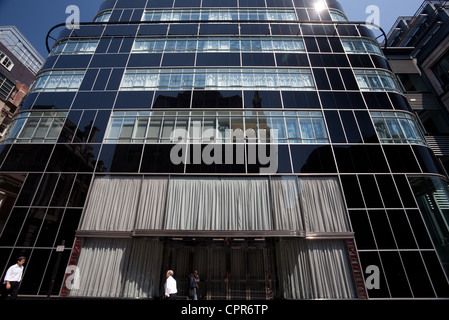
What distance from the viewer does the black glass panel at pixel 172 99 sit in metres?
17.2

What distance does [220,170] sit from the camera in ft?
47.6

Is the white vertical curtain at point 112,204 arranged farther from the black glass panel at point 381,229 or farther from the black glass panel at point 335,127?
the black glass panel at point 381,229

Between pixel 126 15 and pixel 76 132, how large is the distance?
622 inches

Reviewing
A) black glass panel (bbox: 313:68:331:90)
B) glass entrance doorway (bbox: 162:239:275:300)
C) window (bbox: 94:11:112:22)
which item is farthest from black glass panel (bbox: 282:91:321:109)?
window (bbox: 94:11:112:22)

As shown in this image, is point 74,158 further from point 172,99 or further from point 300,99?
point 300,99

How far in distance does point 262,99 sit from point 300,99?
10.3 ft

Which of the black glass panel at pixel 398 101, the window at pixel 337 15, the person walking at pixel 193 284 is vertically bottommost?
the person walking at pixel 193 284

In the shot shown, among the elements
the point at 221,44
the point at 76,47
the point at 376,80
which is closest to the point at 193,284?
the point at 221,44

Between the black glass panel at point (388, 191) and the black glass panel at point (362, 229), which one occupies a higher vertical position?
the black glass panel at point (388, 191)

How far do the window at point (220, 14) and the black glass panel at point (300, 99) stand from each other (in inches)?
442

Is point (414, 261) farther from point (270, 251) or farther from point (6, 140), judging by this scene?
point (6, 140)

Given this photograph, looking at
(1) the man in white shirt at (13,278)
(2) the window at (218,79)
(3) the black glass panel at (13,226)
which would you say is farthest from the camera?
(2) the window at (218,79)

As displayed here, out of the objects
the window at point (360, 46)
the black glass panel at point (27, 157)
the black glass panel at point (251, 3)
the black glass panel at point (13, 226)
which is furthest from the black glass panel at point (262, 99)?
the black glass panel at point (13, 226)

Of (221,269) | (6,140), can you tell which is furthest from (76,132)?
(221,269)
